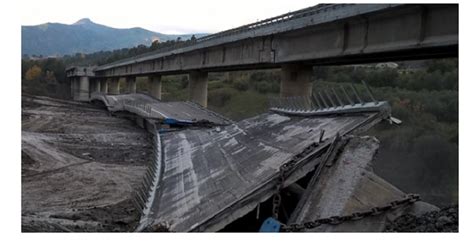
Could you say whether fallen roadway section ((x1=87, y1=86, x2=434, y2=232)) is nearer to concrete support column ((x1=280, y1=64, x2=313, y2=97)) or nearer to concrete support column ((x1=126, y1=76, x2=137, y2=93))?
concrete support column ((x1=280, y1=64, x2=313, y2=97))

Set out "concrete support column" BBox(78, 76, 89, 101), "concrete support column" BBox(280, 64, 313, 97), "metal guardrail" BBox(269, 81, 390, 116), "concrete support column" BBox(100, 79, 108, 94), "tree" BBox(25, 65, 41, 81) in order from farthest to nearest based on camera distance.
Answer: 1. "concrete support column" BBox(100, 79, 108, 94)
2. "concrete support column" BBox(78, 76, 89, 101)
3. "tree" BBox(25, 65, 41, 81)
4. "concrete support column" BBox(280, 64, 313, 97)
5. "metal guardrail" BBox(269, 81, 390, 116)

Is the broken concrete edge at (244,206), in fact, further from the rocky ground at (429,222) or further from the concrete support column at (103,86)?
the concrete support column at (103,86)

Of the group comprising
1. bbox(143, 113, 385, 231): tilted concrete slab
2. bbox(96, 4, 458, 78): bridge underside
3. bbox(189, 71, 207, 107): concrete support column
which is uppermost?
bbox(96, 4, 458, 78): bridge underside

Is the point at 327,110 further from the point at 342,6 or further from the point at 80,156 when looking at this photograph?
the point at 80,156

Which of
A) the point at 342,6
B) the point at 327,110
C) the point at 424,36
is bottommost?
the point at 327,110

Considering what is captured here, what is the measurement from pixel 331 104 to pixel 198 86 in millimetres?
20314

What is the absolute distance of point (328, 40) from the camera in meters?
16.5

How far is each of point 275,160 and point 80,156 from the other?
11054mm

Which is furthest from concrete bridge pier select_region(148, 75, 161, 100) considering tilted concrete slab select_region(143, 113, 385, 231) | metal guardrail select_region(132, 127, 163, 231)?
metal guardrail select_region(132, 127, 163, 231)

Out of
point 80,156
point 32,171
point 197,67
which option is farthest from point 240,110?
point 32,171

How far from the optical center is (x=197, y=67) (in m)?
31.2

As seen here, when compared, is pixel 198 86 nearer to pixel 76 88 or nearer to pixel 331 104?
pixel 331 104

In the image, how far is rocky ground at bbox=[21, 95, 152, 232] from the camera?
1055 cm

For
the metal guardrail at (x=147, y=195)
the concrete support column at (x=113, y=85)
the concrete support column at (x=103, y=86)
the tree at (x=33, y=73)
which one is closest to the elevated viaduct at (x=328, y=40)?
the metal guardrail at (x=147, y=195)
